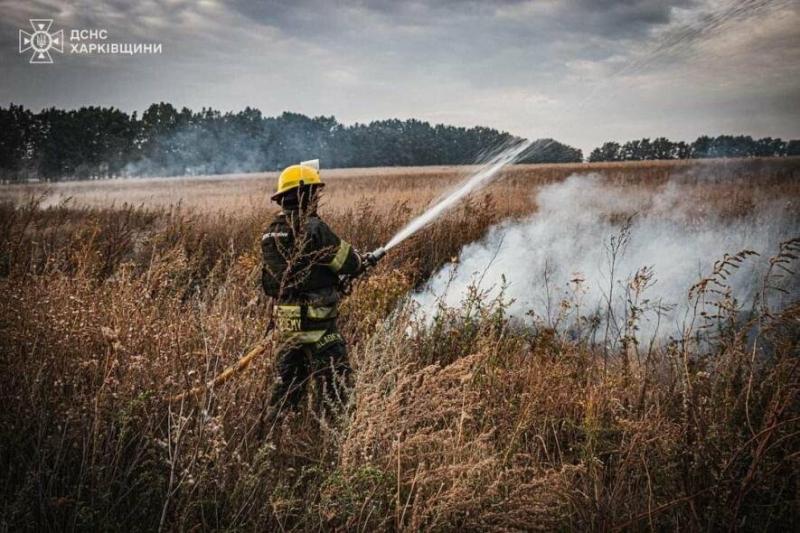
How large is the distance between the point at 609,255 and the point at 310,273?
6.59 m

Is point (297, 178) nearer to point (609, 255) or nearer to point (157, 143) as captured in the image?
point (609, 255)

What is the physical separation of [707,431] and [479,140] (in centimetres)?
6060

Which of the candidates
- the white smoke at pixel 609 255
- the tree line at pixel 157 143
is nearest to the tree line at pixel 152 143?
the tree line at pixel 157 143

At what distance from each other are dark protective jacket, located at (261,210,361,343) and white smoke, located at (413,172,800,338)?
2064 millimetres

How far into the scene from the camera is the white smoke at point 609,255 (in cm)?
648

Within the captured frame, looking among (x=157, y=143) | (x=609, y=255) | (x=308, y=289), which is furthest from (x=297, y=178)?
(x=157, y=143)

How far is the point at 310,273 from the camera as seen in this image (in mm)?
3457

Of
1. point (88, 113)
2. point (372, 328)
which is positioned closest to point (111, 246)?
point (372, 328)

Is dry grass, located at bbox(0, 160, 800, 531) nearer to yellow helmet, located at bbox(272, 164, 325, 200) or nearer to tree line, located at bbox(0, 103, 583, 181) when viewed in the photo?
yellow helmet, located at bbox(272, 164, 325, 200)

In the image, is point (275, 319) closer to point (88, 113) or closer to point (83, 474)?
A: point (83, 474)

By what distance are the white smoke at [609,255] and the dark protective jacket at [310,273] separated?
2.06 metres

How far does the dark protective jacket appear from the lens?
134 inches

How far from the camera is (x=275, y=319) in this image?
129 inches

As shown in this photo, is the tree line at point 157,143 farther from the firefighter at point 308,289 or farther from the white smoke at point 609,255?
the firefighter at point 308,289
